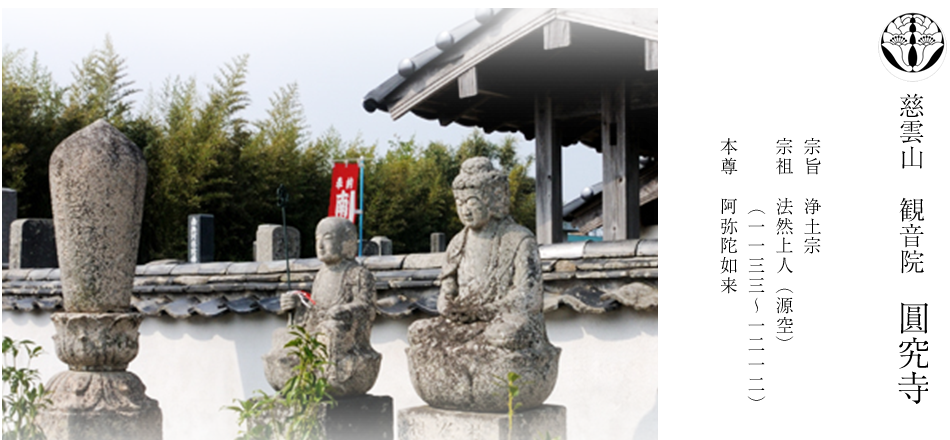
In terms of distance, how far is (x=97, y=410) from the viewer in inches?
246

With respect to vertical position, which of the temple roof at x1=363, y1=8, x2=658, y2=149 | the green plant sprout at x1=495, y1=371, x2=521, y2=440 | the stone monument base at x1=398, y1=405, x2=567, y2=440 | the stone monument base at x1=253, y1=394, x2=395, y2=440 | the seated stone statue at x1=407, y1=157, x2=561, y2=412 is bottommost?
the stone monument base at x1=253, y1=394, x2=395, y2=440

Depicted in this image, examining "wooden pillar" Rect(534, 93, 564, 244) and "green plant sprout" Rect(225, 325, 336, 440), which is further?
Result: "wooden pillar" Rect(534, 93, 564, 244)

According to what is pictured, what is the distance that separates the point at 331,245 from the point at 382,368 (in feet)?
5.09

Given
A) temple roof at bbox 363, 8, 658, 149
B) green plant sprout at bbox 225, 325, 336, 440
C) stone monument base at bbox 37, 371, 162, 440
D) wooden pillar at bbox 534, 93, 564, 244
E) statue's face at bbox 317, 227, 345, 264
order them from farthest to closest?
wooden pillar at bbox 534, 93, 564, 244
temple roof at bbox 363, 8, 658, 149
statue's face at bbox 317, 227, 345, 264
stone monument base at bbox 37, 371, 162, 440
green plant sprout at bbox 225, 325, 336, 440

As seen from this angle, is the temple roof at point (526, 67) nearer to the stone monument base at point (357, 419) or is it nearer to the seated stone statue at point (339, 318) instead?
the seated stone statue at point (339, 318)

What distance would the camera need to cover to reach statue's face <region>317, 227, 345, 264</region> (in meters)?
6.54

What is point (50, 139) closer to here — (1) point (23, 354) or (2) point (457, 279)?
(1) point (23, 354)

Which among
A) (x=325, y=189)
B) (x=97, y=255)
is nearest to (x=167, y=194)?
(x=325, y=189)

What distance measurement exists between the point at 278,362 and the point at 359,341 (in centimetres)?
54

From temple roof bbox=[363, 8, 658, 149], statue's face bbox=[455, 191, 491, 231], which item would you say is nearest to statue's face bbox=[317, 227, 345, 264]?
statue's face bbox=[455, 191, 491, 231]

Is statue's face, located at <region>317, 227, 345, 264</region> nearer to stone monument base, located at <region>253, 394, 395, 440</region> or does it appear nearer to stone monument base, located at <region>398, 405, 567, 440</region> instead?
stone monument base, located at <region>253, 394, 395, 440</region>

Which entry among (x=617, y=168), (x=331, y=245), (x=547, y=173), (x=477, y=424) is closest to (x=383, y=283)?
(x=331, y=245)

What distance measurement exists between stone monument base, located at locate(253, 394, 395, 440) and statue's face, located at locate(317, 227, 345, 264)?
3.00ft

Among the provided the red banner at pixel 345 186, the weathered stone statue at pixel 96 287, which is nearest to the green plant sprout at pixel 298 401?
the weathered stone statue at pixel 96 287
